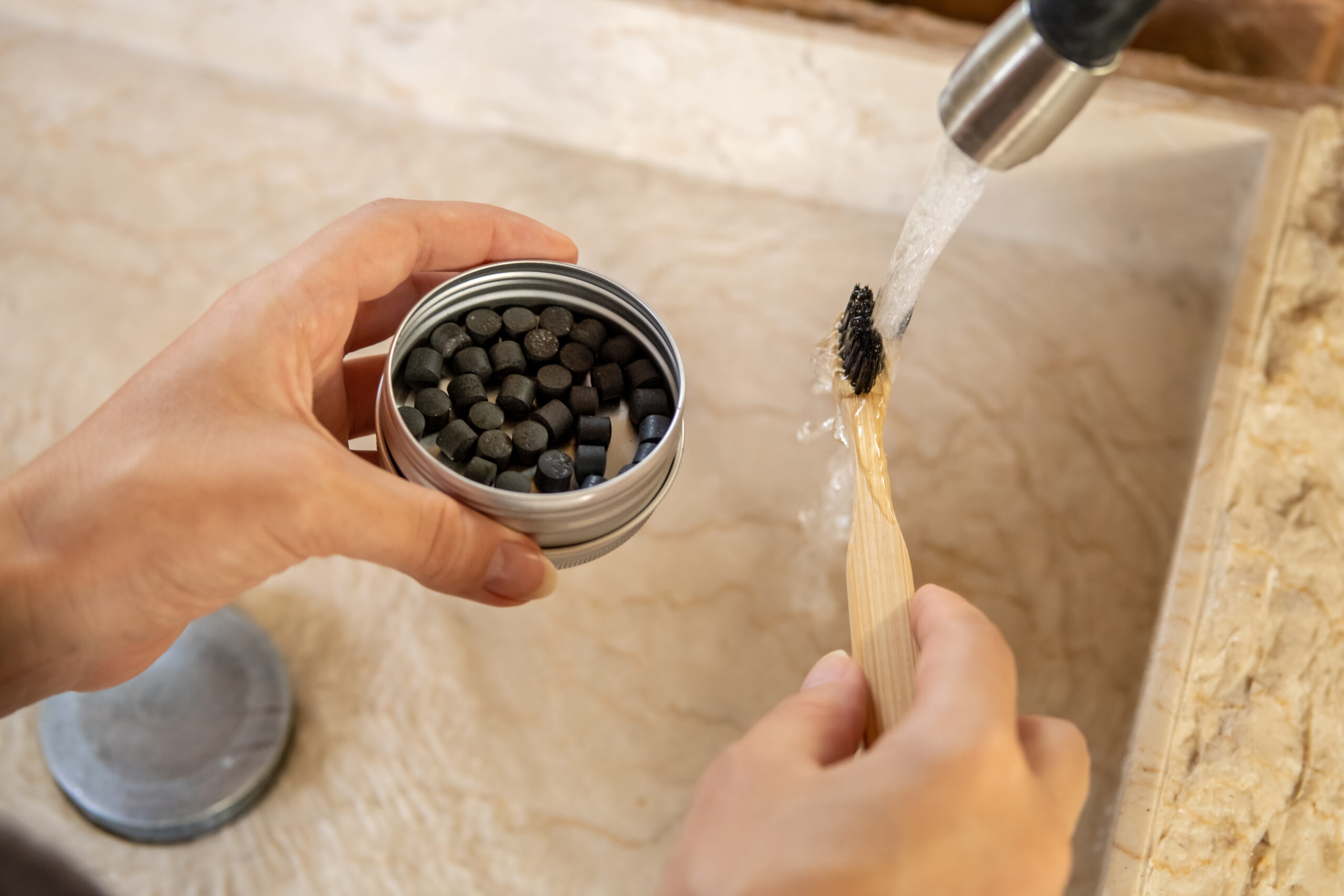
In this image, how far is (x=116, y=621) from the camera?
0.67 metres

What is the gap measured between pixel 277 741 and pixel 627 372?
51 cm

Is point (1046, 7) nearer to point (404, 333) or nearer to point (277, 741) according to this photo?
point (404, 333)

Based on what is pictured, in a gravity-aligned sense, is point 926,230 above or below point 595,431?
above

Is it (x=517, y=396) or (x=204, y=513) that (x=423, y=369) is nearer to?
(x=517, y=396)

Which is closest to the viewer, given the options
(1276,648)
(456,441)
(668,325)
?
(456,441)

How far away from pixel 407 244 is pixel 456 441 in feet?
0.57

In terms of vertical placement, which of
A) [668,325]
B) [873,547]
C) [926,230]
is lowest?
[668,325]

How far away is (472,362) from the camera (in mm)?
759

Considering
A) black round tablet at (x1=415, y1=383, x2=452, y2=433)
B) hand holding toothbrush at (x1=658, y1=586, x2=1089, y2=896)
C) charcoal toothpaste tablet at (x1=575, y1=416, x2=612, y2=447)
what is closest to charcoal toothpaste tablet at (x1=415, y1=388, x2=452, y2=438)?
black round tablet at (x1=415, y1=383, x2=452, y2=433)

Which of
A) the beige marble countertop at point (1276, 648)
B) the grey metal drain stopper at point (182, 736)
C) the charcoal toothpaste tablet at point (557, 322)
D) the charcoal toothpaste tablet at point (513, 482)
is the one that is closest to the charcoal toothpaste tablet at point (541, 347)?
the charcoal toothpaste tablet at point (557, 322)

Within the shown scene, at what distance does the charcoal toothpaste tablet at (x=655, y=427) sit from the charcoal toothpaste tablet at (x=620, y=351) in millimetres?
68

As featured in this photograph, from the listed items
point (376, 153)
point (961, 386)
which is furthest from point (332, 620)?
point (961, 386)

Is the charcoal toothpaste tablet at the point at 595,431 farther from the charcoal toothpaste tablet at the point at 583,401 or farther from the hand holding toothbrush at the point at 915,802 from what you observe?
the hand holding toothbrush at the point at 915,802

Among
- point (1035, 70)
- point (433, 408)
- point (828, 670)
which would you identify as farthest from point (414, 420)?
point (1035, 70)
